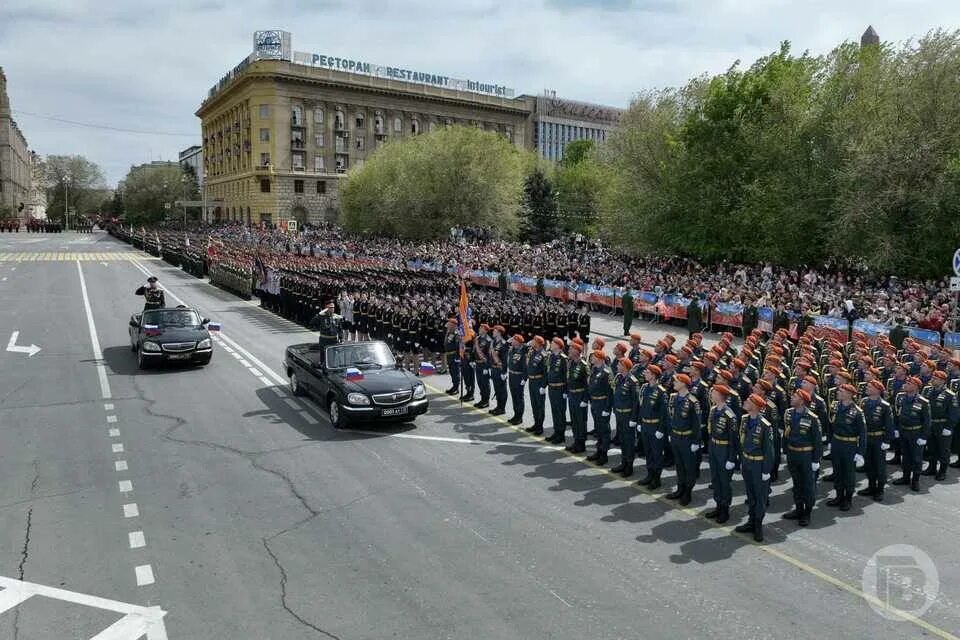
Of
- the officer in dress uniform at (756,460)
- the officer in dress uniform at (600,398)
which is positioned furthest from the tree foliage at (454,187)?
the officer in dress uniform at (756,460)

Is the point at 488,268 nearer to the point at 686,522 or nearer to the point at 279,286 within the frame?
the point at 279,286

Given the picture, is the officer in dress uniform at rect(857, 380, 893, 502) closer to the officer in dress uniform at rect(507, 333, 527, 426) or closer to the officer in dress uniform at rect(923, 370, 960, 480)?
the officer in dress uniform at rect(923, 370, 960, 480)

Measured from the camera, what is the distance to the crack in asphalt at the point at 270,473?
6590 millimetres

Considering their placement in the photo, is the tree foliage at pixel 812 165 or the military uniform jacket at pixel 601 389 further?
the tree foliage at pixel 812 165

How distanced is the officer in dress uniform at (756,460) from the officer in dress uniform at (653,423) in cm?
149

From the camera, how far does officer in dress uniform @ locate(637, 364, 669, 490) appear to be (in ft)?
32.5

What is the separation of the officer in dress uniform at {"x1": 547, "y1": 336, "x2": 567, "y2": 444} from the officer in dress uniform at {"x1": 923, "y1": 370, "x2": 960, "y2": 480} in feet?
16.7

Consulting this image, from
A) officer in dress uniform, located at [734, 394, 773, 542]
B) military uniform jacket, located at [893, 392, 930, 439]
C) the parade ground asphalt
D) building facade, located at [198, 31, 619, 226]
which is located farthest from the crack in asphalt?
building facade, located at [198, 31, 619, 226]

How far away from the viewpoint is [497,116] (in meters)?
109

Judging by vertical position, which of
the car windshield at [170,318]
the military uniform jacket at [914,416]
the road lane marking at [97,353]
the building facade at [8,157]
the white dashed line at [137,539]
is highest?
the building facade at [8,157]

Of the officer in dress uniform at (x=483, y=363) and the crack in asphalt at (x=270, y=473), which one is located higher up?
the officer in dress uniform at (x=483, y=363)

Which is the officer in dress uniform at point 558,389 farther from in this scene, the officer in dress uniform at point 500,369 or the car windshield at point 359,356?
the car windshield at point 359,356

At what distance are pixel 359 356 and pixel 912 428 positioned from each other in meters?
8.67

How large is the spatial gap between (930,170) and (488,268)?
62.4 feet
